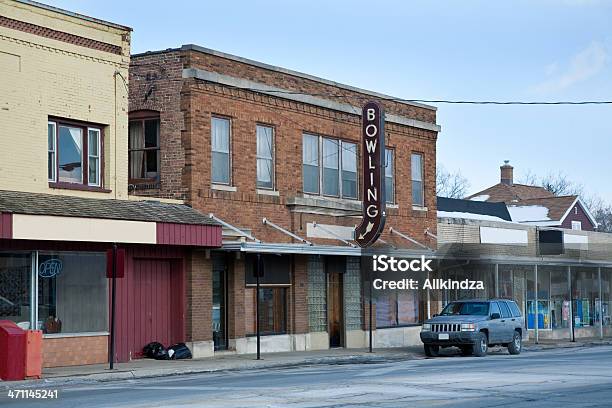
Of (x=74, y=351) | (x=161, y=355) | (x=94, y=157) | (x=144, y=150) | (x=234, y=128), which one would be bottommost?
(x=161, y=355)

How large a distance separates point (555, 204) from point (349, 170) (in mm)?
36318

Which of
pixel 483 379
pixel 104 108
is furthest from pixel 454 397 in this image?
pixel 104 108

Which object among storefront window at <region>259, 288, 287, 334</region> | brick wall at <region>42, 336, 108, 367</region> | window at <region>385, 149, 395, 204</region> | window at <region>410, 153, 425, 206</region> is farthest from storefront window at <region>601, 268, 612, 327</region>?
brick wall at <region>42, 336, 108, 367</region>

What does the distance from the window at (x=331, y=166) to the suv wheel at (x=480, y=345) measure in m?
6.79

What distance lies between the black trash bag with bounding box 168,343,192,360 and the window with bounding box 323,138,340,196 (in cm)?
809

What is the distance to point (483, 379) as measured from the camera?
66.4 ft

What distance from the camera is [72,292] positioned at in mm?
25078

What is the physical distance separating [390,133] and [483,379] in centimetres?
1682

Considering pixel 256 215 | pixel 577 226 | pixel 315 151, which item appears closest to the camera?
pixel 256 215

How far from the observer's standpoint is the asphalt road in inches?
637

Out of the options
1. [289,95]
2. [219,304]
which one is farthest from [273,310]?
[289,95]

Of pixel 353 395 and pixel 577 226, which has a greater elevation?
pixel 577 226

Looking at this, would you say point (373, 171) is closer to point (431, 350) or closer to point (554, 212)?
point (431, 350)

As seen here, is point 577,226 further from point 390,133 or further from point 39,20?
point 39,20
